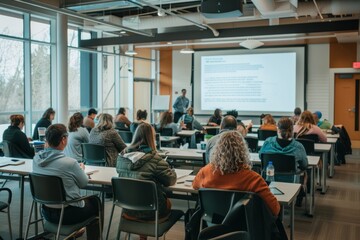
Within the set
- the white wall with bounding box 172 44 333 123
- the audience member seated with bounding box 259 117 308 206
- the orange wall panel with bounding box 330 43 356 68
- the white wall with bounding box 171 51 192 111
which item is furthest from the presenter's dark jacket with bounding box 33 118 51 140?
the orange wall panel with bounding box 330 43 356 68

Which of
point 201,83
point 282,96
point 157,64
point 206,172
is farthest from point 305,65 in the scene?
point 206,172

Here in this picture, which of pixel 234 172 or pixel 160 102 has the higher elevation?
pixel 160 102

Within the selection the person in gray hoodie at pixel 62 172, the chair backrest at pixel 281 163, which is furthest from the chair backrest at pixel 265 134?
Result: the person in gray hoodie at pixel 62 172

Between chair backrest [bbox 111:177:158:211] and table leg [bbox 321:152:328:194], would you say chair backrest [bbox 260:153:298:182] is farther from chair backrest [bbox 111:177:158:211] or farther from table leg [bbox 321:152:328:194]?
chair backrest [bbox 111:177:158:211]

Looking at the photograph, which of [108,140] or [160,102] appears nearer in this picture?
[108,140]

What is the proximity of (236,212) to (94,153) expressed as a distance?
325 cm

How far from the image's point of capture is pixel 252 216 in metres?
2.42

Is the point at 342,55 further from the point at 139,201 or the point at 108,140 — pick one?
the point at 139,201

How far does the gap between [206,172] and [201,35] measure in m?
7.03

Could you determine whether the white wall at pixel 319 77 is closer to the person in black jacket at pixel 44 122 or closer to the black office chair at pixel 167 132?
the black office chair at pixel 167 132

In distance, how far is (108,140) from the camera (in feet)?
17.2

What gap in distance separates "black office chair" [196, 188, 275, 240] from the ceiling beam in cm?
660

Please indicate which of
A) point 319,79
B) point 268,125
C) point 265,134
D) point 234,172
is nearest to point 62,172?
point 234,172

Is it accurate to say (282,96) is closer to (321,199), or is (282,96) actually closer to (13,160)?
(321,199)
